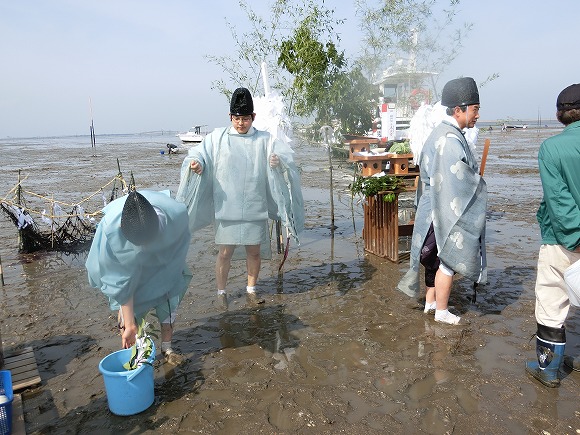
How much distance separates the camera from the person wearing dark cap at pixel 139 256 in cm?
287

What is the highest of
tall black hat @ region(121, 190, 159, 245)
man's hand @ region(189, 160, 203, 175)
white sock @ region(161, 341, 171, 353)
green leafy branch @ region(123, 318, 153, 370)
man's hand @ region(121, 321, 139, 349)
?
man's hand @ region(189, 160, 203, 175)

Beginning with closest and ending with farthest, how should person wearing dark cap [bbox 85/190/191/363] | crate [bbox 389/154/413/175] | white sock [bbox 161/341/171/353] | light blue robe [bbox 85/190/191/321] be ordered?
person wearing dark cap [bbox 85/190/191/363] < light blue robe [bbox 85/190/191/321] < white sock [bbox 161/341/171/353] < crate [bbox 389/154/413/175]

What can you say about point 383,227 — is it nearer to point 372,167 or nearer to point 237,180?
point 372,167

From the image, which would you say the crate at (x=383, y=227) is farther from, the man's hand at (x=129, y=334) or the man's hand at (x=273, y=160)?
the man's hand at (x=129, y=334)

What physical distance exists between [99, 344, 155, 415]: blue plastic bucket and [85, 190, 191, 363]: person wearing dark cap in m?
0.19

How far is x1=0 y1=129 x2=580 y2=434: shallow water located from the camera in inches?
120

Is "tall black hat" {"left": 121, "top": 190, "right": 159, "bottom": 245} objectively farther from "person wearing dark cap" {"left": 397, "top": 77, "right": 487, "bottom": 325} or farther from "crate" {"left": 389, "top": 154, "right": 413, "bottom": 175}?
"crate" {"left": 389, "top": 154, "right": 413, "bottom": 175}

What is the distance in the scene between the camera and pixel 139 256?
3.10m

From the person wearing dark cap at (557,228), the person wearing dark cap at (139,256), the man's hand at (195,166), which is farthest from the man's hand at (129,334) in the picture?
the person wearing dark cap at (557,228)

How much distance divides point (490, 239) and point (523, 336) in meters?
3.72

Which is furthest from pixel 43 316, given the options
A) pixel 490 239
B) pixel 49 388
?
pixel 490 239

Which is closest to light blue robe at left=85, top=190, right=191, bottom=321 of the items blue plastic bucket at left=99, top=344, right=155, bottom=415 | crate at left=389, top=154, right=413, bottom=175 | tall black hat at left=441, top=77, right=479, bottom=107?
blue plastic bucket at left=99, top=344, right=155, bottom=415

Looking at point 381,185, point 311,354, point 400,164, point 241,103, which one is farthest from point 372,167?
point 311,354

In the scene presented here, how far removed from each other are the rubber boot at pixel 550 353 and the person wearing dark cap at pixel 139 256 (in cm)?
268
